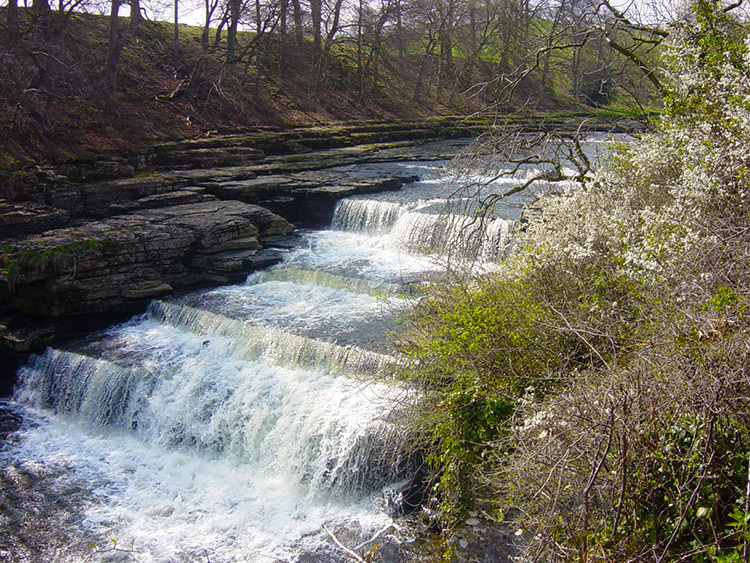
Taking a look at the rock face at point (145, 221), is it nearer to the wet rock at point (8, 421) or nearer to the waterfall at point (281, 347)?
the wet rock at point (8, 421)

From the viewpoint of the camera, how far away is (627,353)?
5.14 m

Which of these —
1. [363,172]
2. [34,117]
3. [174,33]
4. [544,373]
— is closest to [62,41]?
[34,117]

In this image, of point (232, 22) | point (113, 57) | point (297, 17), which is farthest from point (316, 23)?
point (113, 57)

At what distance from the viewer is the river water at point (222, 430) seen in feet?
22.9

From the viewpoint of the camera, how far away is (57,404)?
9812mm

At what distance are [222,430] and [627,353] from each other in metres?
5.81

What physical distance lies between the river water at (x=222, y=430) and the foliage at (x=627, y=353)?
0.98 meters

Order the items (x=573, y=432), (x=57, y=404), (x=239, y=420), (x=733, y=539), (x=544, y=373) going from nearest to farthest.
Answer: (x=733, y=539)
(x=573, y=432)
(x=544, y=373)
(x=239, y=420)
(x=57, y=404)

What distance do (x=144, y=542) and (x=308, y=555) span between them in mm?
1969

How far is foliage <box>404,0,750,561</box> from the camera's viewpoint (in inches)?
146

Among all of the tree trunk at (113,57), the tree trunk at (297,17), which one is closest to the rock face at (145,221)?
the tree trunk at (113,57)

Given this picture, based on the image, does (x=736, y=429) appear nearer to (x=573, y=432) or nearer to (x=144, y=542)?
(x=573, y=432)

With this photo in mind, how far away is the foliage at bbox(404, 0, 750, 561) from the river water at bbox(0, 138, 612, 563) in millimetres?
984

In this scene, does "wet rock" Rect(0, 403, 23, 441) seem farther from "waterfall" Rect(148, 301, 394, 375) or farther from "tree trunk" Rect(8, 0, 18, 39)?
"tree trunk" Rect(8, 0, 18, 39)
